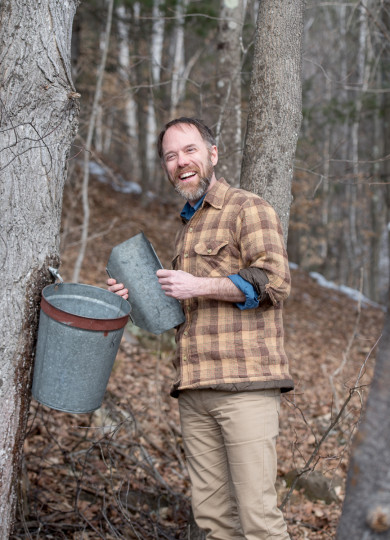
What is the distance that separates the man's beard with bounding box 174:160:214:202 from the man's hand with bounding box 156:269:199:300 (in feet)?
1.50

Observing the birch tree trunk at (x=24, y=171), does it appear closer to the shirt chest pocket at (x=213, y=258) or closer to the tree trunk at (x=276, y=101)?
the shirt chest pocket at (x=213, y=258)

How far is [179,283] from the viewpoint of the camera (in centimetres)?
230

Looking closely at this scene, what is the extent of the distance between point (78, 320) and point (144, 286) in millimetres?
472

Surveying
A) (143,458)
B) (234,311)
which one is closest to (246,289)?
(234,311)

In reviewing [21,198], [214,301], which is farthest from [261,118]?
[21,198]

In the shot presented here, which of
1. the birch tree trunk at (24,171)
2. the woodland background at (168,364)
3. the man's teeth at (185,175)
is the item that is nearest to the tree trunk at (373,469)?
the woodland background at (168,364)

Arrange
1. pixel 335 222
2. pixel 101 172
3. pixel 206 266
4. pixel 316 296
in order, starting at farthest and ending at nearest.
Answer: pixel 335 222
pixel 101 172
pixel 316 296
pixel 206 266

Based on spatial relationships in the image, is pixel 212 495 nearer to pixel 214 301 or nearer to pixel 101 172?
pixel 214 301

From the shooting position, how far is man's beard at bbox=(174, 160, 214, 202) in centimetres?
258

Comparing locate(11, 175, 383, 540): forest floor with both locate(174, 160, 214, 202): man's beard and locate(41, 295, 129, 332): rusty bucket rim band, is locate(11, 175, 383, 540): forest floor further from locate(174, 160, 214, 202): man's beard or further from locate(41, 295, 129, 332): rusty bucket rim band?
locate(174, 160, 214, 202): man's beard

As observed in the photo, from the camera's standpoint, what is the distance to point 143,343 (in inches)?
252

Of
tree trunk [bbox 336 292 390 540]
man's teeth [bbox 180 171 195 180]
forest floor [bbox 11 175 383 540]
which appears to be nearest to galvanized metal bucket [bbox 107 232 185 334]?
man's teeth [bbox 180 171 195 180]

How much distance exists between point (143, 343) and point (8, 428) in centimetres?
390

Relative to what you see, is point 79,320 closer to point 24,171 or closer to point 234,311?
point 234,311
